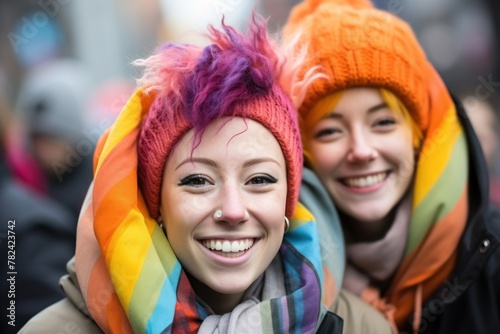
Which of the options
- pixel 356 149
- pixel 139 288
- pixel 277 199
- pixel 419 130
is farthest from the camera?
pixel 419 130

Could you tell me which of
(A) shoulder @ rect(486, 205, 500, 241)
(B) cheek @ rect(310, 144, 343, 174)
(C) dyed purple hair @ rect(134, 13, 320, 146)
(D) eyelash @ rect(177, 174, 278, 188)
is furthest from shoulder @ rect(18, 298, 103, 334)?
(A) shoulder @ rect(486, 205, 500, 241)

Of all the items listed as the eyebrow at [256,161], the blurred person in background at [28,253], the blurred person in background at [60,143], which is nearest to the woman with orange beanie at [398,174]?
the eyebrow at [256,161]

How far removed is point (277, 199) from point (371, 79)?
0.80m

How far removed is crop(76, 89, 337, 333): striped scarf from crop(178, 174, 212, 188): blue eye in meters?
0.19

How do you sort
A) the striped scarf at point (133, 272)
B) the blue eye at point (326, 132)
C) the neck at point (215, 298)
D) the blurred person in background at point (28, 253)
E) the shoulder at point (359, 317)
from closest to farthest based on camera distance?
the striped scarf at point (133, 272) → the neck at point (215, 298) → the shoulder at point (359, 317) → the blue eye at point (326, 132) → the blurred person in background at point (28, 253)

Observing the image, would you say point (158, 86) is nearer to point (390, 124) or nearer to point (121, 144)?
point (121, 144)

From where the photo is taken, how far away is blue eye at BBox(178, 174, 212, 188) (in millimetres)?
2486

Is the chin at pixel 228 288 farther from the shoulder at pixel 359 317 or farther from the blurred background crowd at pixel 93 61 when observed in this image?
the blurred background crowd at pixel 93 61

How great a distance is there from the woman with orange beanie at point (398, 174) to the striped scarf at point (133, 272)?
0.61 metres

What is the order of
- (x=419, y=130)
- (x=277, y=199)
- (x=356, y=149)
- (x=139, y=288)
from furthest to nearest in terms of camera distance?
(x=419, y=130) → (x=356, y=149) → (x=277, y=199) → (x=139, y=288)

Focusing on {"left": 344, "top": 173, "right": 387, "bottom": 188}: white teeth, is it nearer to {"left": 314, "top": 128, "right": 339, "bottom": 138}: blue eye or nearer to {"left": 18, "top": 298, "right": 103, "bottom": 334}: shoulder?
{"left": 314, "top": 128, "right": 339, "bottom": 138}: blue eye

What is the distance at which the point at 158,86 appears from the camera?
2.60 m

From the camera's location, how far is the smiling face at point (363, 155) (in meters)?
3.04

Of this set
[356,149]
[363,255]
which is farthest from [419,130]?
[363,255]
